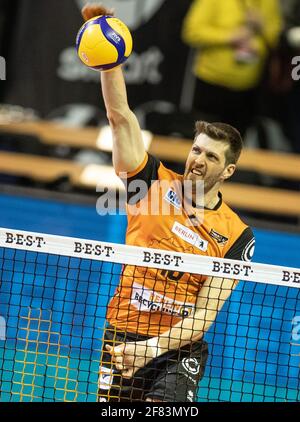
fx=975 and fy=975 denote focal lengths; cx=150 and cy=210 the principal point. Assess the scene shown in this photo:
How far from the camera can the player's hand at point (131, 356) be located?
24.1 feet

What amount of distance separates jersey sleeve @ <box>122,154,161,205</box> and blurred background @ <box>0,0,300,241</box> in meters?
11.1

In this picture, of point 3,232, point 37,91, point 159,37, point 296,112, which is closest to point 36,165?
point 37,91

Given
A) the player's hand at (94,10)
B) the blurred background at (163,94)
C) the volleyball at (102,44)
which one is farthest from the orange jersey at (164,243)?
the blurred background at (163,94)

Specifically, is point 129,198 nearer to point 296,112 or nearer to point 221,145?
point 221,145

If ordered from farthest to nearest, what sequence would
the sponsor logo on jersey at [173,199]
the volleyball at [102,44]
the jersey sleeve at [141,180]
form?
the sponsor logo on jersey at [173,199] < the jersey sleeve at [141,180] < the volleyball at [102,44]

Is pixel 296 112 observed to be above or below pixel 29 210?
above

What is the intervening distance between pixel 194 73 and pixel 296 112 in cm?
220

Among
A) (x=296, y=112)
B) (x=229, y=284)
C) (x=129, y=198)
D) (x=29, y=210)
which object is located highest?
(x=296, y=112)

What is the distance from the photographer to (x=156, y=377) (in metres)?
7.54

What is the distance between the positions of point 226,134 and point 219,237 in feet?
2.68

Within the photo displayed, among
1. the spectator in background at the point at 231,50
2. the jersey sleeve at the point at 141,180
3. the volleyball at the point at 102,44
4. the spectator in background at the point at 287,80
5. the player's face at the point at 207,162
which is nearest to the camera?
the volleyball at the point at 102,44

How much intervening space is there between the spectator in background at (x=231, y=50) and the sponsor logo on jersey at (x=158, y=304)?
12.2 meters

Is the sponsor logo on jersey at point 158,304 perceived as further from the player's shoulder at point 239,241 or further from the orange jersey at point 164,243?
the player's shoulder at point 239,241

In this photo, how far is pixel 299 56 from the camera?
63.3ft
